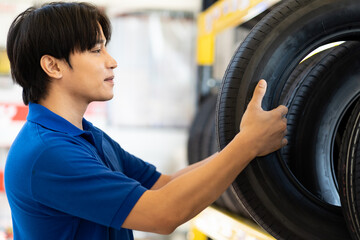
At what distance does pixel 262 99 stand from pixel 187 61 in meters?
3.64

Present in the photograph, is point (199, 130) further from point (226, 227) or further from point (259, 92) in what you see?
point (259, 92)

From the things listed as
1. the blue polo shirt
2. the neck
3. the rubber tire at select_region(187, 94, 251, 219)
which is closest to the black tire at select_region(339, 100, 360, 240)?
the blue polo shirt

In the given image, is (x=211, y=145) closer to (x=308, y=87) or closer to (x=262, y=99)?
(x=308, y=87)

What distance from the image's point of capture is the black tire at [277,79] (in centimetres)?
130

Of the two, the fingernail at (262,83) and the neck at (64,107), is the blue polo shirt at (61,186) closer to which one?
the neck at (64,107)

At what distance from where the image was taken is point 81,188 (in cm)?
121

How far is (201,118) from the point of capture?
3.22 m

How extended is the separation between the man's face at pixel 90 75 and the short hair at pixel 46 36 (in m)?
0.02

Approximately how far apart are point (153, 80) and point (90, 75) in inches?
137

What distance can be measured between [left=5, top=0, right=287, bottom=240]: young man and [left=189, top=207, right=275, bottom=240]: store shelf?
0.75m

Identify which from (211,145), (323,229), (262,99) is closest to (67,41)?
(262,99)

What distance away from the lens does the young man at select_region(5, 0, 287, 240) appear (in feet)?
3.94

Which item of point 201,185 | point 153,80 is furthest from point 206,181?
point 153,80

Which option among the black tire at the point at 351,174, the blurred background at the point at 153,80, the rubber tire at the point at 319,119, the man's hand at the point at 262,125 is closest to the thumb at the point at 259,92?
the man's hand at the point at 262,125
